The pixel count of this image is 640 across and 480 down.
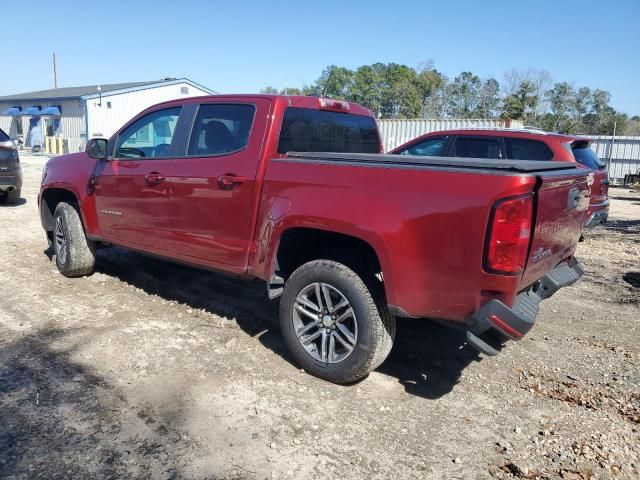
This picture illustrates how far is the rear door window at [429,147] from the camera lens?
7995mm

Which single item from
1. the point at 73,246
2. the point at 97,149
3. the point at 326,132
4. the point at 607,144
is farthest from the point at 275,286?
the point at 607,144

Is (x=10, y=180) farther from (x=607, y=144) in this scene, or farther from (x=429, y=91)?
(x=429, y=91)

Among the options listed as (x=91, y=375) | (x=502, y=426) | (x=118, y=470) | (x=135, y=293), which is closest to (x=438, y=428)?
(x=502, y=426)

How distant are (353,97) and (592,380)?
56.7 meters

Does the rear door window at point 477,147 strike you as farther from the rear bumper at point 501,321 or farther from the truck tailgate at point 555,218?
the rear bumper at point 501,321

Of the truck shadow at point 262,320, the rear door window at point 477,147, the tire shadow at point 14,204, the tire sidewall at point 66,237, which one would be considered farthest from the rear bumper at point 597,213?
the tire shadow at point 14,204

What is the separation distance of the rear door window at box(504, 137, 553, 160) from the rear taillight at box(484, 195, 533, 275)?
4.71 m

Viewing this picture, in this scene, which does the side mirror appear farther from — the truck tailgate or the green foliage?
the green foliage

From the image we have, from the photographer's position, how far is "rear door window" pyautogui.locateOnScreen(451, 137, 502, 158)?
294 inches

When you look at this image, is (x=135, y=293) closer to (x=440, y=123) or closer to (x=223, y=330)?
(x=223, y=330)

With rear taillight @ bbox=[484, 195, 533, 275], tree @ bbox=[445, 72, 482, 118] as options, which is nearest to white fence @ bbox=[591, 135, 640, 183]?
rear taillight @ bbox=[484, 195, 533, 275]

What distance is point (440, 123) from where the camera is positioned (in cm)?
2067

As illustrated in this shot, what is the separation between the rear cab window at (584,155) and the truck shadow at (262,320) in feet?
13.3

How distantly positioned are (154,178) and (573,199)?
133 inches
